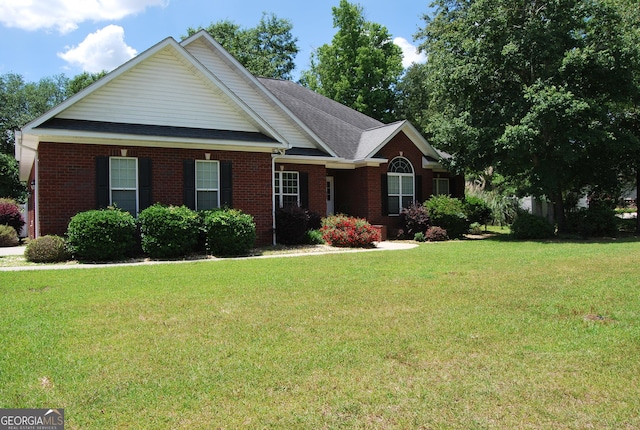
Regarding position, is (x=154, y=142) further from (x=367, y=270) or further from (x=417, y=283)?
(x=417, y=283)

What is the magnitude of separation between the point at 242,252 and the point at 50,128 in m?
6.29

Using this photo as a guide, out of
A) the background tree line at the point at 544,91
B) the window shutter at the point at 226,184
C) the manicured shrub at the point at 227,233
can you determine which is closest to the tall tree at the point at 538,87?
the background tree line at the point at 544,91

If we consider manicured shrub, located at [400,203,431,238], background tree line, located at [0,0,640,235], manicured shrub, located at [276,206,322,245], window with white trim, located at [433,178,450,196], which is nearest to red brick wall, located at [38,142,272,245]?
manicured shrub, located at [276,206,322,245]

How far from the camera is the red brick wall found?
1334 cm

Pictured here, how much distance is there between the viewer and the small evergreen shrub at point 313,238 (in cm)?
1705

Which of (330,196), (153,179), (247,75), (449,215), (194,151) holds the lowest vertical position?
(449,215)

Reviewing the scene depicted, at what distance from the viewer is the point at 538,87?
1775 cm

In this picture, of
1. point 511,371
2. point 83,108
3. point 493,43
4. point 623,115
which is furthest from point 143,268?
point 623,115

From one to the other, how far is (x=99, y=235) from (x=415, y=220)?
12.1 metres

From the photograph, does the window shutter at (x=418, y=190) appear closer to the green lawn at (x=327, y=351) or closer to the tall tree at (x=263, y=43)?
the green lawn at (x=327, y=351)

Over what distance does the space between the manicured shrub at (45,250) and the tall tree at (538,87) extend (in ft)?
48.8

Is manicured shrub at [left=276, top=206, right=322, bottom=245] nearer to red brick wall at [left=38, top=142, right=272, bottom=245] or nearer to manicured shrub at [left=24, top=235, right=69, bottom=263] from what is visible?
red brick wall at [left=38, top=142, right=272, bottom=245]

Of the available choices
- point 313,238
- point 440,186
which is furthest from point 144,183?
point 440,186

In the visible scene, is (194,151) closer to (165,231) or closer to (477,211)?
(165,231)
